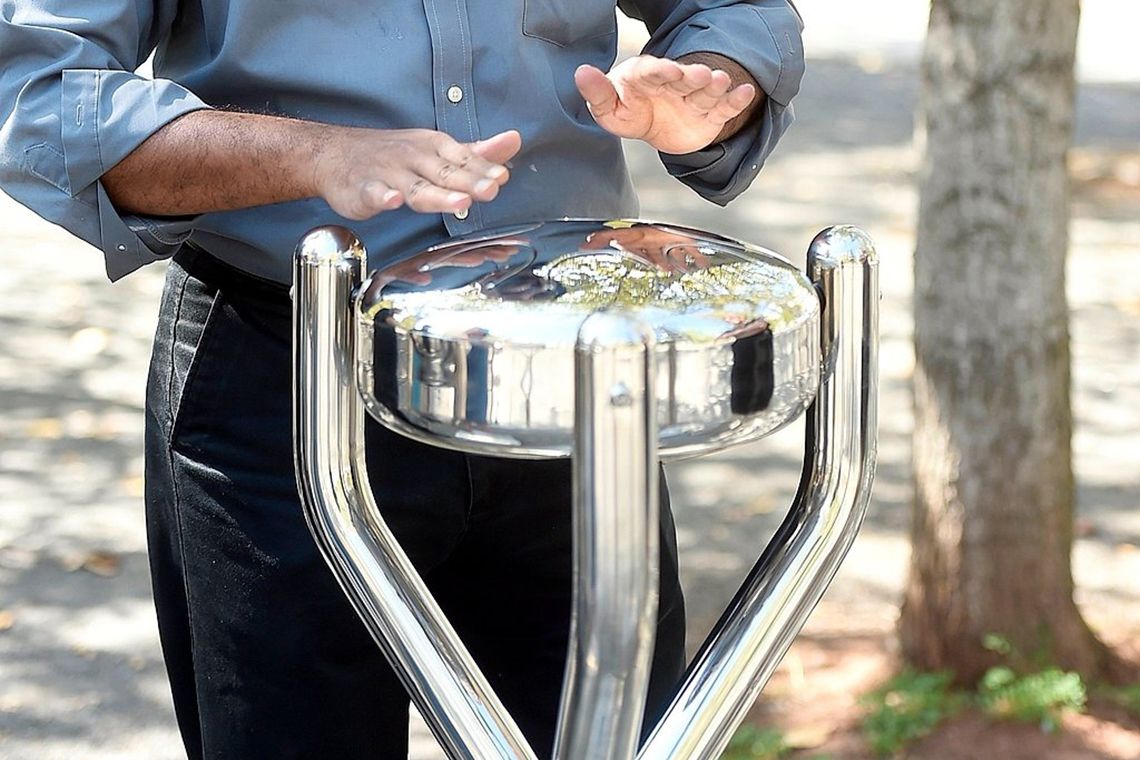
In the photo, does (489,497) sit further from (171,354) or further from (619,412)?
(619,412)

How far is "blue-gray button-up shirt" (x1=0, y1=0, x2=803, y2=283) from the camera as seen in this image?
4.15ft

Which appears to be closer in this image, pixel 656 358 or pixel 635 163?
pixel 656 358

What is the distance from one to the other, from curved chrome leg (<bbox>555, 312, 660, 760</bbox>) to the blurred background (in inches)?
73.7

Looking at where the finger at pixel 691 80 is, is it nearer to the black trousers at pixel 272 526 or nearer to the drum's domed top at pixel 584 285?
the drum's domed top at pixel 584 285

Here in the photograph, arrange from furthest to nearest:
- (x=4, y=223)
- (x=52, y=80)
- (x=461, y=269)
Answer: (x=4, y=223) < (x=52, y=80) < (x=461, y=269)

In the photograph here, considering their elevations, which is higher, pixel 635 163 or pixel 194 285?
pixel 194 285

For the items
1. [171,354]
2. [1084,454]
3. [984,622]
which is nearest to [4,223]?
[1084,454]

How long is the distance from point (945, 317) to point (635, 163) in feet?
12.9

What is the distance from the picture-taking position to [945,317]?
2709mm

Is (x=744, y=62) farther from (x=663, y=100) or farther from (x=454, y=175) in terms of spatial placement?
(x=454, y=175)

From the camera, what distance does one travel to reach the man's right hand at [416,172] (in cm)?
103

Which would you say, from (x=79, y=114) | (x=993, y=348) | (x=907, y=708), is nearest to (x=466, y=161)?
(x=79, y=114)

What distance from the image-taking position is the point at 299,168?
1121 mm

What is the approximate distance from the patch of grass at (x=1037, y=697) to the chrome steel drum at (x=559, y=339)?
1.83 m
